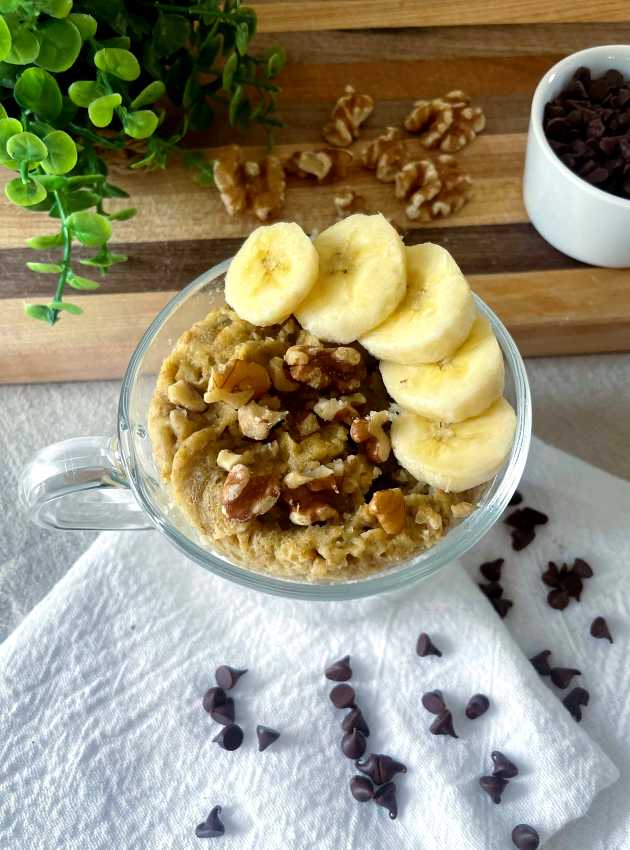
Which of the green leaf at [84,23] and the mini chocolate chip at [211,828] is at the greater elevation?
the green leaf at [84,23]

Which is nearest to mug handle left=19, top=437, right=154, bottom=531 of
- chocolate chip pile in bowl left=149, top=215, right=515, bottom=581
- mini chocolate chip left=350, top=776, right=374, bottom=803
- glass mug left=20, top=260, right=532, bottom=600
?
glass mug left=20, top=260, right=532, bottom=600

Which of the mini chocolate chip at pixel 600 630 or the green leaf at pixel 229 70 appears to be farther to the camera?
the green leaf at pixel 229 70

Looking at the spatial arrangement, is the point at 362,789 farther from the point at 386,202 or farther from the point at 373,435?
the point at 386,202

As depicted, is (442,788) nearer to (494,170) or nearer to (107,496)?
(107,496)

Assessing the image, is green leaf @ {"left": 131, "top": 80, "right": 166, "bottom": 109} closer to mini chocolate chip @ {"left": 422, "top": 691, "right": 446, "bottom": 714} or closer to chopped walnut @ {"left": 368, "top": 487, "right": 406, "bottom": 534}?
chopped walnut @ {"left": 368, "top": 487, "right": 406, "bottom": 534}

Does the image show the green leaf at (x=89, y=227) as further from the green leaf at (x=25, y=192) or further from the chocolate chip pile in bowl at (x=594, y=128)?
the chocolate chip pile in bowl at (x=594, y=128)

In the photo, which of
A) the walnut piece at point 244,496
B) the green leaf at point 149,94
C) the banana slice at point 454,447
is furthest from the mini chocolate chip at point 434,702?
the green leaf at point 149,94

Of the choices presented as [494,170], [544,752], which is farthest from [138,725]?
[494,170]
